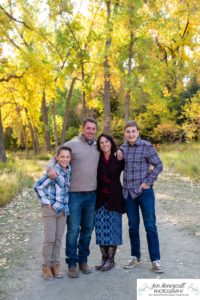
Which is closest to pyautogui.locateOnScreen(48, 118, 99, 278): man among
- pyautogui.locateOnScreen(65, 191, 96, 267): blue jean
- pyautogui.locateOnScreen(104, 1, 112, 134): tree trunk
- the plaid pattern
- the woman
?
pyautogui.locateOnScreen(65, 191, 96, 267): blue jean

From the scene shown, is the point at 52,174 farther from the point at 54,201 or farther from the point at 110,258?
the point at 110,258

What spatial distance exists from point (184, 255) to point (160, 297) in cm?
192

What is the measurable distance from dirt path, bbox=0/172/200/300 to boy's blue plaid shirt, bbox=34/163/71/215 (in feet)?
→ 3.26

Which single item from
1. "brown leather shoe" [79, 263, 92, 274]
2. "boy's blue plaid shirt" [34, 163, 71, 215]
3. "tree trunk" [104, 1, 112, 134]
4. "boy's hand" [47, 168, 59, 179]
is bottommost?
"brown leather shoe" [79, 263, 92, 274]

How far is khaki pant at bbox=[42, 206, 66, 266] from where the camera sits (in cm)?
536

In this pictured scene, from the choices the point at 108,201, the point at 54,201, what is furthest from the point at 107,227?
the point at 54,201

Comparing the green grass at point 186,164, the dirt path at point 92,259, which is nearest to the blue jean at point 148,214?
the dirt path at point 92,259

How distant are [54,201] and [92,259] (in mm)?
1490

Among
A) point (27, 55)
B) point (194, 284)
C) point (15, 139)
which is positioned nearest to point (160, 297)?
point (194, 284)

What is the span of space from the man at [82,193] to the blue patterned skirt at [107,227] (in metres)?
0.15

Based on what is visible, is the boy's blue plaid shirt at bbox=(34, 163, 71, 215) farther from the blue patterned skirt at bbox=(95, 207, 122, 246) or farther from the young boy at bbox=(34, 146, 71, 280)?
the blue patterned skirt at bbox=(95, 207, 122, 246)

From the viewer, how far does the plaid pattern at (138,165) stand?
5656 millimetres

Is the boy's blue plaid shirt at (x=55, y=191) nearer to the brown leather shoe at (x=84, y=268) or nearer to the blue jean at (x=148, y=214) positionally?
the brown leather shoe at (x=84, y=268)

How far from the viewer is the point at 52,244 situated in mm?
5438
